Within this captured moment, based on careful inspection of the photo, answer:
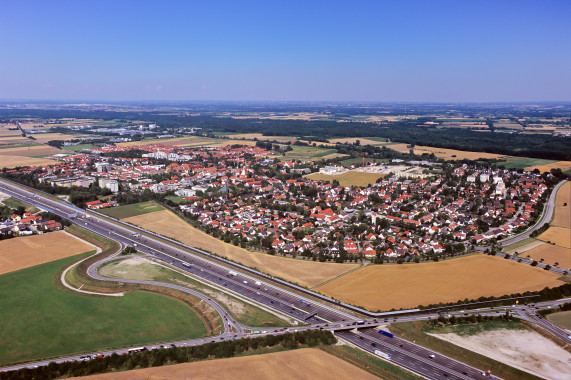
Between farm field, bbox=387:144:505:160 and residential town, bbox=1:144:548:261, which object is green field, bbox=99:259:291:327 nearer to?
residential town, bbox=1:144:548:261

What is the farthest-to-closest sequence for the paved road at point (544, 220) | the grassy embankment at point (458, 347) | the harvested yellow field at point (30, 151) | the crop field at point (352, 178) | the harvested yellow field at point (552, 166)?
the harvested yellow field at point (30, 151), the harvested yellow field at point (552, 166), the crop field at point (352, 178), the paved road at point (544, 220), the grassy embankment at point (458, 347)

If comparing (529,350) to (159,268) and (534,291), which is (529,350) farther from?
(159,268)

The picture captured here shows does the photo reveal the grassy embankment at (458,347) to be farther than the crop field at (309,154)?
No

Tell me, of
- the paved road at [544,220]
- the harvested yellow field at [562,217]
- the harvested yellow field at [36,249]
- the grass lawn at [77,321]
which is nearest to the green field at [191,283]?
the grass lawn at [77,321]

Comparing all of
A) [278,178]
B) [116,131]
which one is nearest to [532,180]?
[278,178]

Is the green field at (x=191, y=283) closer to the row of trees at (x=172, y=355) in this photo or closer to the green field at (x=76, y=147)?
the row of trees at (x=172, y=355)

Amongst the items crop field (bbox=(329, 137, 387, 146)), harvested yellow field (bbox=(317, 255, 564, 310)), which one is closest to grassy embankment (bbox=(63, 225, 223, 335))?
harvested yellow field (bbox=(317, 255, 564, 310))
